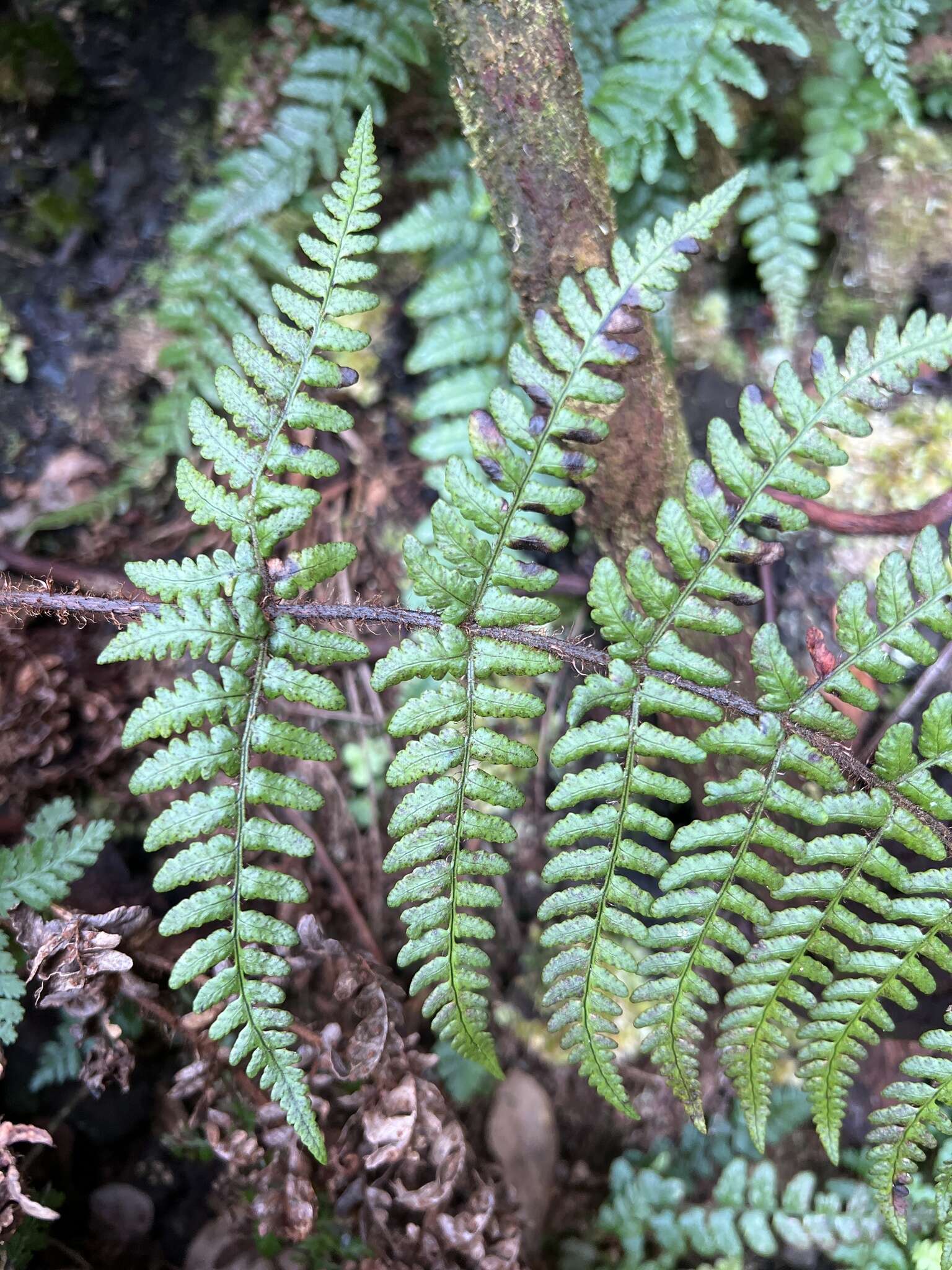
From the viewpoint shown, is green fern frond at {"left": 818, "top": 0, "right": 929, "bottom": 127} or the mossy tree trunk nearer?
the mossy tree trunk

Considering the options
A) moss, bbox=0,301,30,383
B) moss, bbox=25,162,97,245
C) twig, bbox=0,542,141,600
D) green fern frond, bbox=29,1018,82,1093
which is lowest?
green fern frond, bbox=29,1018,82,1093

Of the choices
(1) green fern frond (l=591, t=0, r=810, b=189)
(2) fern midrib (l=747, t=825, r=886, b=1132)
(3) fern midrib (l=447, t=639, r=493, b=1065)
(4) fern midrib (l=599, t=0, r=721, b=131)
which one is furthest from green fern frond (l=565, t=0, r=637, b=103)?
(2) fern midrib (l=747, t=825, r=886, b=1132)

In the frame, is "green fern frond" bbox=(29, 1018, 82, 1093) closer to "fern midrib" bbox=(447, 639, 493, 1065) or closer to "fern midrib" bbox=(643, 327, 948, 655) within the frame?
"fern midrib" bbox=(447, 639, 493, 1065)

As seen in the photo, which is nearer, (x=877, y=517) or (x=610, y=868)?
(x=610, y=868)

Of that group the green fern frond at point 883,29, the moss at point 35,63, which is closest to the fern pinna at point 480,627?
the green fern frond at point 883,29

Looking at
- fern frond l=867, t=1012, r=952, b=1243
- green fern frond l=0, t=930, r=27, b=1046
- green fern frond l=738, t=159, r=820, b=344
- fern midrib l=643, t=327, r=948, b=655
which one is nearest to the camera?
fern midrib l=643, t=327, r=948, b=655

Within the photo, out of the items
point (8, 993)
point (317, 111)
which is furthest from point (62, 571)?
point (317, 111)

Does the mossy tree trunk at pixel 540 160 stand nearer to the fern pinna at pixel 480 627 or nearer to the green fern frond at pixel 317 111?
the fern pinna at pixel 480 627

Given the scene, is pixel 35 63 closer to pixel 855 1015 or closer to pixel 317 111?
pixel 317 111
